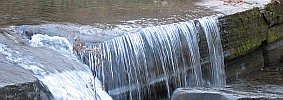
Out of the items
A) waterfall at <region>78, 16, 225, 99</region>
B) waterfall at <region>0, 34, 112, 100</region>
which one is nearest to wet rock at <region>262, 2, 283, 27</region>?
waterfall at <region>78, 16, 225, 99</region>

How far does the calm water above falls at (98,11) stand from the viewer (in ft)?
28.0

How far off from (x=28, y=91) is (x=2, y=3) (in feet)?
18.9

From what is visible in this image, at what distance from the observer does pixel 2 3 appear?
10297mm

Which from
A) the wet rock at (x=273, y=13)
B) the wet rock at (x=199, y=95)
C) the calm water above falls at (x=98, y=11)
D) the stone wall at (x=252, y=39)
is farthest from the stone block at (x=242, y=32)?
the wet rock at (x=199, y=95)

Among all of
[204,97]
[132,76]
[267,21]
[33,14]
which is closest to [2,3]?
[33,14]

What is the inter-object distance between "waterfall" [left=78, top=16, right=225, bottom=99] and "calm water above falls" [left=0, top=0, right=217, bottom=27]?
1.62 feet

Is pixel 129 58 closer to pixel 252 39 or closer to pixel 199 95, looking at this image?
pixel 199 95

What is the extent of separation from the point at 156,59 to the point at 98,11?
224 centimetres

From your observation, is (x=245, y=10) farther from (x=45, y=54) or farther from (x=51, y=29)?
(x=45, y=54)

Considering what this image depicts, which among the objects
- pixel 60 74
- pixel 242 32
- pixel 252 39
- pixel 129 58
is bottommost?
pixel 252 39

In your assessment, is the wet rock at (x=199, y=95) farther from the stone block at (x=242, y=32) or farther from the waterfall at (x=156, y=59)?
the stone block at (x=242, y=32)

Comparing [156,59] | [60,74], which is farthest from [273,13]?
[60,74]

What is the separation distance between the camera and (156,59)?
772cm

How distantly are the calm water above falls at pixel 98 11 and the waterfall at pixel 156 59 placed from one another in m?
0.49
